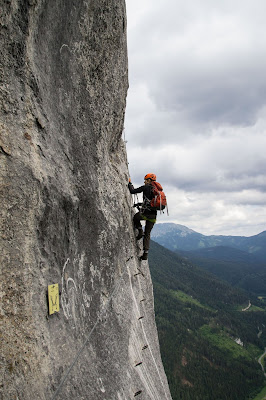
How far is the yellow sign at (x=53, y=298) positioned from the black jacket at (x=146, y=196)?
19.2 feet

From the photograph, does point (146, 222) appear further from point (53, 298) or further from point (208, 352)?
point (208, 352)

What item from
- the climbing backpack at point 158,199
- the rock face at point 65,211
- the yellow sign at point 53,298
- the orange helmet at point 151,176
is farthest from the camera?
the orange helmet at point 151,176

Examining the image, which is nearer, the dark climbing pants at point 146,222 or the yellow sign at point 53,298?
the yellow sign at point 53,298

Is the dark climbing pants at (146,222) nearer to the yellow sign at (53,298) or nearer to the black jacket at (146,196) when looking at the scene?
the black jacket at (146,196)

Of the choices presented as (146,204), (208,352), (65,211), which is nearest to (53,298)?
(65,211)

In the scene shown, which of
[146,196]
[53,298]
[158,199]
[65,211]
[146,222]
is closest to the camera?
[53,298]

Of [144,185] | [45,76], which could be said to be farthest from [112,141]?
[45,76]

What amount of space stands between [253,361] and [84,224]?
17084 centimetres

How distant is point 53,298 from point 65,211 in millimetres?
1827

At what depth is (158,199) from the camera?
10430 mm

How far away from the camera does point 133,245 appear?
34.6 ft

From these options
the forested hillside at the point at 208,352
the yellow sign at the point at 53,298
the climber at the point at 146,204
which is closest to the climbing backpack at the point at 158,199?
the climber at the point at 146,204

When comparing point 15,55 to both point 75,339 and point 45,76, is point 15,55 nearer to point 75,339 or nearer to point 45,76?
point 45,76

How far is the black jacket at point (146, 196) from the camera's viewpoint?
34.4 feet
